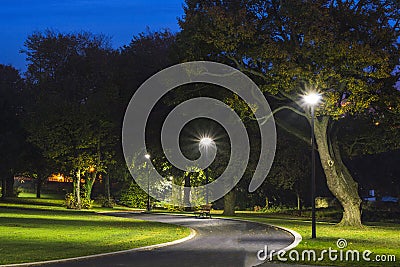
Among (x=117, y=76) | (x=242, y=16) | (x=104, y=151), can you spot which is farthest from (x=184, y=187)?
(x=242, y=16)

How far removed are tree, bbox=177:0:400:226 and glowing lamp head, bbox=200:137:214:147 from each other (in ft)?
33.3

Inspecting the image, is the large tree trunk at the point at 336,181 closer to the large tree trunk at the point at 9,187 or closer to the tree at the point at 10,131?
the tree at the point at 10,131

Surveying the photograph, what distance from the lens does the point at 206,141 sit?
41438mm

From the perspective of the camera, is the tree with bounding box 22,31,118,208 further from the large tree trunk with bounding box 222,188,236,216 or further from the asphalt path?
the asphalt path

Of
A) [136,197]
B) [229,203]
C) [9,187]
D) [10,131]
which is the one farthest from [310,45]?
[9,187]

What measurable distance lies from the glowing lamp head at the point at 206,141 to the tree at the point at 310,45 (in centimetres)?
1015

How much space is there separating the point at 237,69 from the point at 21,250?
17.5 meters

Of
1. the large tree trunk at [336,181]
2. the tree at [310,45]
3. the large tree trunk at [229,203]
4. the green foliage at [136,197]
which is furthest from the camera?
the green foliage at [136,197]

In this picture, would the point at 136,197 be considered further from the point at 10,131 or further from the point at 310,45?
the point at 310,45

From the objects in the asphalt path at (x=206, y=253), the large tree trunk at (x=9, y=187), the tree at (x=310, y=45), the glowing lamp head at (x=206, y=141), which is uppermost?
the tree at (x=310, y=45)

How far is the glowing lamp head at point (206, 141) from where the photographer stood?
41.1 meters

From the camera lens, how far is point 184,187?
55.3 meters

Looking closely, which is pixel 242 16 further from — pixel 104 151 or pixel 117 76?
pixel 104 151

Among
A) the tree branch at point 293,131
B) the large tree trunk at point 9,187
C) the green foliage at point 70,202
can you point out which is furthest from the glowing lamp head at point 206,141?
the large tree trunk at point 9,187
